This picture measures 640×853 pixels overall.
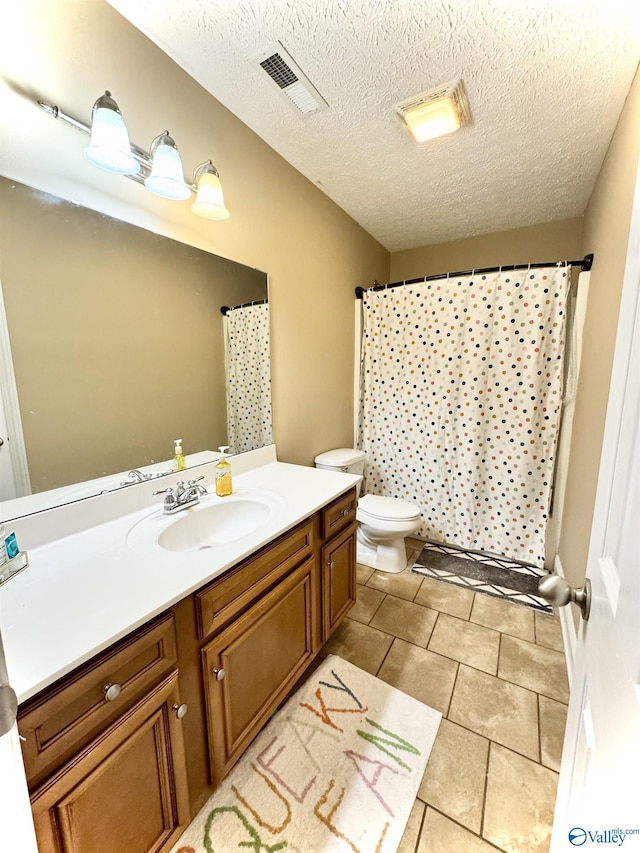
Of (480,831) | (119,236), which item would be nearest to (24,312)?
(119,236)

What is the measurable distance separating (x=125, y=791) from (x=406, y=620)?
1418 mm

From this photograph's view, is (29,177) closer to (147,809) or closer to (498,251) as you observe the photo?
(147,809)

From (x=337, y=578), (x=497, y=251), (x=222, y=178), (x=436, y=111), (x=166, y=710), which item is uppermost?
(x=436, y=111)

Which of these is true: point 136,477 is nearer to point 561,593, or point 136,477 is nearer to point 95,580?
point 95,580

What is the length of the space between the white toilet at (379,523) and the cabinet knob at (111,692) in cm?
159

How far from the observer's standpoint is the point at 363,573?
2.22 metres

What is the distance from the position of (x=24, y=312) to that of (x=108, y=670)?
962mm

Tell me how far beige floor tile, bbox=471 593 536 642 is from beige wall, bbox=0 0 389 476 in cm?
133

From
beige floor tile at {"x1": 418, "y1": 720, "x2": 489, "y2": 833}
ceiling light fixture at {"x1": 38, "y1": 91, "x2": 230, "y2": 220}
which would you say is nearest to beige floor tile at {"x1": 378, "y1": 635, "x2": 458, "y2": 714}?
beige floor tile at {"x1": 418, "y1": 720, "x2": 489, "y2": 833}

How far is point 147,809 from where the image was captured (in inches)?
30.1

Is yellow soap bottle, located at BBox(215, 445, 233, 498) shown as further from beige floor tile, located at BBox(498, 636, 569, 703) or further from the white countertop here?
beige floor tile, located at BBox(498, 636, 569, 703)

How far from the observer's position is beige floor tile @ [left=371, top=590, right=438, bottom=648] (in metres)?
1.69

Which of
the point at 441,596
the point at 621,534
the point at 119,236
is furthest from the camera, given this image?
the point at 441,596

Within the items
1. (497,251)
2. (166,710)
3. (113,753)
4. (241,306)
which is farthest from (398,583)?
(497,251)
